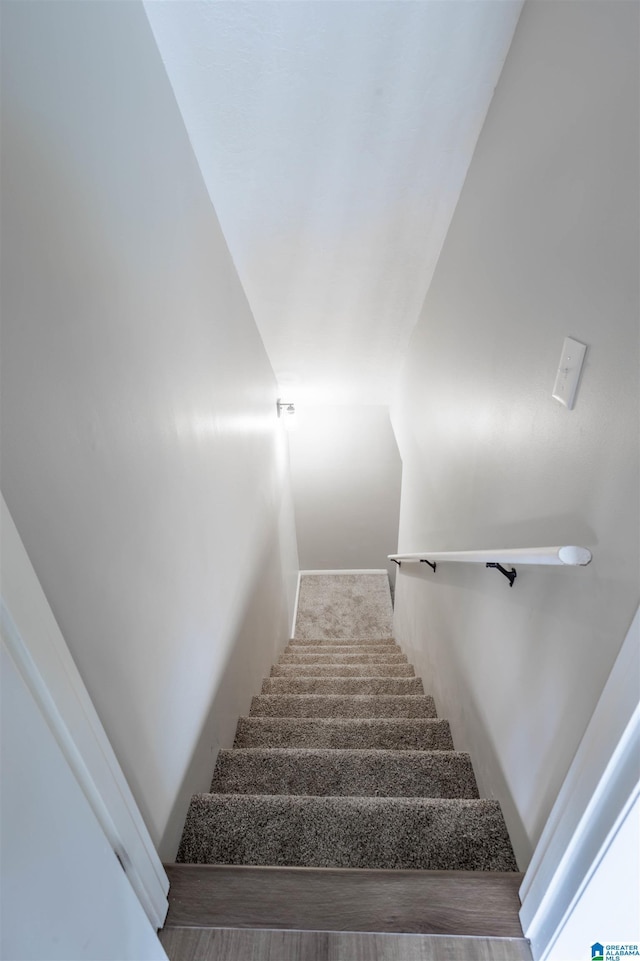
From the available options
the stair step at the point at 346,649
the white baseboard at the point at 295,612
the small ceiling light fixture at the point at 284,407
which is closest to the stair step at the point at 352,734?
the stair step at the point at 346,649

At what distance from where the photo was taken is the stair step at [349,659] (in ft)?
11.5

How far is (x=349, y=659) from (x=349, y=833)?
234 centimetres

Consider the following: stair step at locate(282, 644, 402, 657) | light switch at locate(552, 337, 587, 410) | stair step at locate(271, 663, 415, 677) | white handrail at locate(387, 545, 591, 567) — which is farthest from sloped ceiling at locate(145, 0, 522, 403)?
stair step at locate(282, 644, 402, 657)

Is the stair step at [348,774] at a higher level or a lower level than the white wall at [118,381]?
lower

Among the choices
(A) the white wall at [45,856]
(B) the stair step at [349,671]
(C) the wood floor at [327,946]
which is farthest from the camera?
(B) the stair step at [349,671]

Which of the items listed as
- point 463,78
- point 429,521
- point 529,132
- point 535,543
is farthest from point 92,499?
point 429,521

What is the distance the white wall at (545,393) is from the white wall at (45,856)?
89 centimetres

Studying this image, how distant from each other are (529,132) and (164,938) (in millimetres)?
2105

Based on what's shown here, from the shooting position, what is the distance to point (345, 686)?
2535mm

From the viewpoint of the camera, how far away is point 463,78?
1.34 m

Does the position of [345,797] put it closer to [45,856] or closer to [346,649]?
[45,856]

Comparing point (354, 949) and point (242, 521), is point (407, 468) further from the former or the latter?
point (354, 949)

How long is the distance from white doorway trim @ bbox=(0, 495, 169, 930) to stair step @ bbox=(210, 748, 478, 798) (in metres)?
0.58

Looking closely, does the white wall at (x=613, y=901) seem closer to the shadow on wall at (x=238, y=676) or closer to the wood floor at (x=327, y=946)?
the wood floor at (x=327, y=946)
